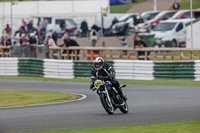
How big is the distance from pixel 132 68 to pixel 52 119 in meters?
12.9

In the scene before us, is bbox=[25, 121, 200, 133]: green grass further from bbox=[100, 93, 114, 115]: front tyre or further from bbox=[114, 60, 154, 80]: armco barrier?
bbox=[114, 60, 154, 80]: armco barrier

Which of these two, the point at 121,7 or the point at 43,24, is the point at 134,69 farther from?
the point at 121,7

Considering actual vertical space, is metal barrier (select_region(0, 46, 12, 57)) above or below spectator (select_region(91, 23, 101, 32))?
below

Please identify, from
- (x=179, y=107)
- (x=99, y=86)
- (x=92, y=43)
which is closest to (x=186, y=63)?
(x=179, y=107)

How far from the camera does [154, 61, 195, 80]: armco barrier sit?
78.8ft

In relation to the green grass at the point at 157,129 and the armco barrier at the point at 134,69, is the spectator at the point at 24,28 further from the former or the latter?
the green grass at the point at 157,129

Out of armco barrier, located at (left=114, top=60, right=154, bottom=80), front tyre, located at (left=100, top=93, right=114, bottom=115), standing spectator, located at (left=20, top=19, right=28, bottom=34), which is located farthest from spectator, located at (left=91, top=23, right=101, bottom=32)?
front tyre, located at (left=100, top=93, right=114, bottom=115)

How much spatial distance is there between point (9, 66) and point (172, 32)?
12.5m

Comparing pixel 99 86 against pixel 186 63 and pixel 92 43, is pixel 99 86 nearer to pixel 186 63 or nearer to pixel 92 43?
pixel 186 63

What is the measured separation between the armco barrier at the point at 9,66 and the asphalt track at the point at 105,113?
28.5 ft

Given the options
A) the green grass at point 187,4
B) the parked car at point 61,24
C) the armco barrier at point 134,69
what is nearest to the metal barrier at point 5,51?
the parked car at point 61,24

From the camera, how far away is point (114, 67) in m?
25.5

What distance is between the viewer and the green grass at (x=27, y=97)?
17.6 m

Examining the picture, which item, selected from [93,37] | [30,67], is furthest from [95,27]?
[30,67]
